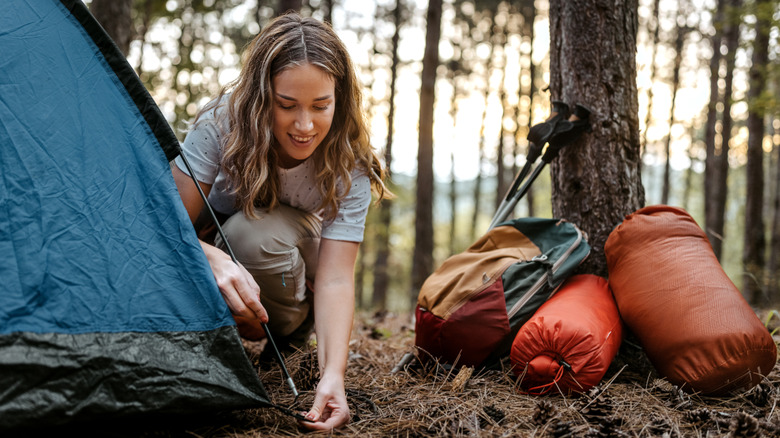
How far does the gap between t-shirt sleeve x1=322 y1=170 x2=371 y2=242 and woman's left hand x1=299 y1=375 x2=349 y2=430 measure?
1.79 feet

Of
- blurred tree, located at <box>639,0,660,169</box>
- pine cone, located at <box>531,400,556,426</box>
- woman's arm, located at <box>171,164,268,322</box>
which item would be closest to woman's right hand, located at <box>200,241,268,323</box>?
woman's arm, located at <box>171,164,268,322</box>

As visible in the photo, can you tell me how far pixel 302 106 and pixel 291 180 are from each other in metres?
0.40

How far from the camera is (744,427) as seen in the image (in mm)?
1379

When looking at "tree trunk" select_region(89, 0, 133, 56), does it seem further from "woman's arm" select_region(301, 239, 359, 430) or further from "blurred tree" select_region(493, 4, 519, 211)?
"blurred tree" select_region(493, 4, 519, 211)

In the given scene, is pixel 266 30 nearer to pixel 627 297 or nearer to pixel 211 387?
pixel 211 387

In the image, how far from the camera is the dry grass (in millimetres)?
1433

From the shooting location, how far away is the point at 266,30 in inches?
70.9

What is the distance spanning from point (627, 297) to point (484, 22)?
42.0ft

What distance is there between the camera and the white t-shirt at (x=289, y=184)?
1.79 meters

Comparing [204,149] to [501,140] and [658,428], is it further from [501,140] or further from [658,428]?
[501,140]

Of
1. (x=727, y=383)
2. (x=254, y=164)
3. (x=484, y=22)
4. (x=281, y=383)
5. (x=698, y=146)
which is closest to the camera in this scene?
(x=727, y=383)

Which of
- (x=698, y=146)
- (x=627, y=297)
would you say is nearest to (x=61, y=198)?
(x=627, y=297)

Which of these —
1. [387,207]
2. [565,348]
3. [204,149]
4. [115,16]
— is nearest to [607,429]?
[565,348]

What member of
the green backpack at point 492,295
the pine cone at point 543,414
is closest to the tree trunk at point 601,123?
the green backpack at point 492,295
